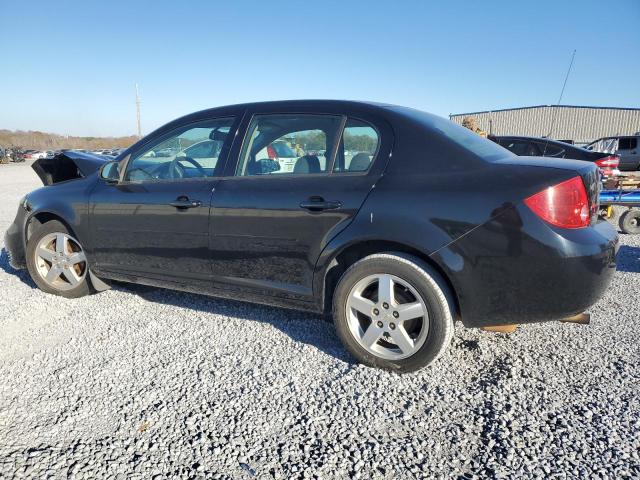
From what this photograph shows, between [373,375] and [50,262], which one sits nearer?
[373,375]

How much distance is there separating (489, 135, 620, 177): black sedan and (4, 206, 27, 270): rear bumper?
24.9 feet

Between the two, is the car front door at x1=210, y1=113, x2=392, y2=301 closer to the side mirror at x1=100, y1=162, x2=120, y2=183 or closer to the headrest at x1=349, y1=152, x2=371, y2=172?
the headrest at x1=349, y1=152, x2=371, y2=172

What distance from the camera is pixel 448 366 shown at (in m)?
2.67

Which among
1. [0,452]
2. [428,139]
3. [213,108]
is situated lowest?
[0,452]

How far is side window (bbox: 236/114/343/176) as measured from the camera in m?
2.89

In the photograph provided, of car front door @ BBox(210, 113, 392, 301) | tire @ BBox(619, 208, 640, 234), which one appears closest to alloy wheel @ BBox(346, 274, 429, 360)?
car front door @ BBox(210, 113, 392, 301)

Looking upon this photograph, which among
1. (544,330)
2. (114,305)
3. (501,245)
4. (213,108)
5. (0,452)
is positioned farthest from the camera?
(114,305)

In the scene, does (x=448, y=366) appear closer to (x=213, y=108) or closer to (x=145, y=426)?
(x=145, y=426)

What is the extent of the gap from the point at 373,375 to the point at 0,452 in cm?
183

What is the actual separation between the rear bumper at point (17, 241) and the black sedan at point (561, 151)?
7581mm

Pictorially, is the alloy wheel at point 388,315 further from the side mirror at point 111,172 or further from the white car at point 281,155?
the side mirror at point 111,172

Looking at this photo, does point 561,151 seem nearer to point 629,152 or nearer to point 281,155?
point 281,155

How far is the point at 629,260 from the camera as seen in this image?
498cm

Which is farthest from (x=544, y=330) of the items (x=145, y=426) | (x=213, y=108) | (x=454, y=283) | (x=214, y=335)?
(x=213, y=108)
